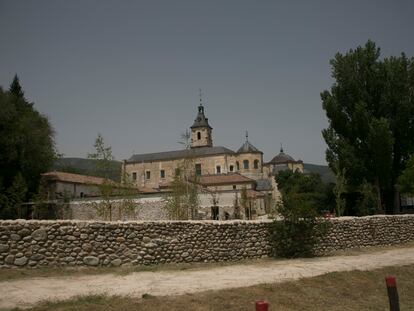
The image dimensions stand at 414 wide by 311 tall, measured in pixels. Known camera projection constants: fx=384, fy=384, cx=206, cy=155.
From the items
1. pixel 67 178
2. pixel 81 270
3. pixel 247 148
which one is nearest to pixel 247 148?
pixel 247 148

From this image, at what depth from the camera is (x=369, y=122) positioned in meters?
29.4

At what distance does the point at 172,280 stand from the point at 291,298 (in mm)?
2894

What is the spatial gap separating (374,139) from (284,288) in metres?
23.3

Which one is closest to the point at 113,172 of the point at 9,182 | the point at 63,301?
the point at 9,182

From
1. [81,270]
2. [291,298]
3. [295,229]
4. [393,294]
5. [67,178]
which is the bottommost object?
[291,298]

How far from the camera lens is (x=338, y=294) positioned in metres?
8.34

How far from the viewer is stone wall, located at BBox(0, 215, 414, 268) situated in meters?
10.4

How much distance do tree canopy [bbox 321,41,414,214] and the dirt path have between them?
18386 millimetres

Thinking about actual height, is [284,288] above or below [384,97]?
below

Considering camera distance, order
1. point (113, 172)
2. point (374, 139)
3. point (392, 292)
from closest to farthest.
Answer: point (392, 292) < point (113, 172) < point (374, 139)

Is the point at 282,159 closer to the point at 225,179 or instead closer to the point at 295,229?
the point at 225,179

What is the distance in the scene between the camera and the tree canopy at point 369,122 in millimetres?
29164

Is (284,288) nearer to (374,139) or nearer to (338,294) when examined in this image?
(338,294)

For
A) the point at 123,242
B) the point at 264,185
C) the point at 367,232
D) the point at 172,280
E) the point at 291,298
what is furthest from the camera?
the point at 264,185
